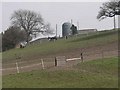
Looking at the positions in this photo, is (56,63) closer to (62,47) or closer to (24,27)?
(62,47)

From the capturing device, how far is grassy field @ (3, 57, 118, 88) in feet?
62.5

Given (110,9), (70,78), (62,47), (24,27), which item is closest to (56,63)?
(70,78)

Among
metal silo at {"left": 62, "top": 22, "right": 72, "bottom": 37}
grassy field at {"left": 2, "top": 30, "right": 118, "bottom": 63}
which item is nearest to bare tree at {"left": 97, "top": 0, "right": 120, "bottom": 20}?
grassy field at {"left": 2, "top": 30, "right": 118, "bottom": 63}

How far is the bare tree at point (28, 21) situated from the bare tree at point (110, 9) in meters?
36.6

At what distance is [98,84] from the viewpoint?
1877 cm

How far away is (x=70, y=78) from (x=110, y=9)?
5386 centimetres

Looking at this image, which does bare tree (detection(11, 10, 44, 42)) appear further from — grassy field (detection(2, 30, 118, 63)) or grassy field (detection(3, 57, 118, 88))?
grassy field (detection(3, 57, 118, 88))

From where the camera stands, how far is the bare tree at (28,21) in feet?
354

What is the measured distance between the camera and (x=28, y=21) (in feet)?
360

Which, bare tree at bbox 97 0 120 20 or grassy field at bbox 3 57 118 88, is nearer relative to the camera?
grassy field at bbox 3 57 118 88

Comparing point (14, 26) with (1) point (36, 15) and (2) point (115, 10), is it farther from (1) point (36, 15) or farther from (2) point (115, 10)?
(2) point (115, 10)

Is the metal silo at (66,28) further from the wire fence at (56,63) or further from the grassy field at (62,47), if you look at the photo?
the wire fence at (56,63)

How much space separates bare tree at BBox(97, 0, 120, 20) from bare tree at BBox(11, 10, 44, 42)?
1441 inches

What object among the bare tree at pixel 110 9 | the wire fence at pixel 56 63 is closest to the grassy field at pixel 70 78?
the wire fence at pixel 56 63
